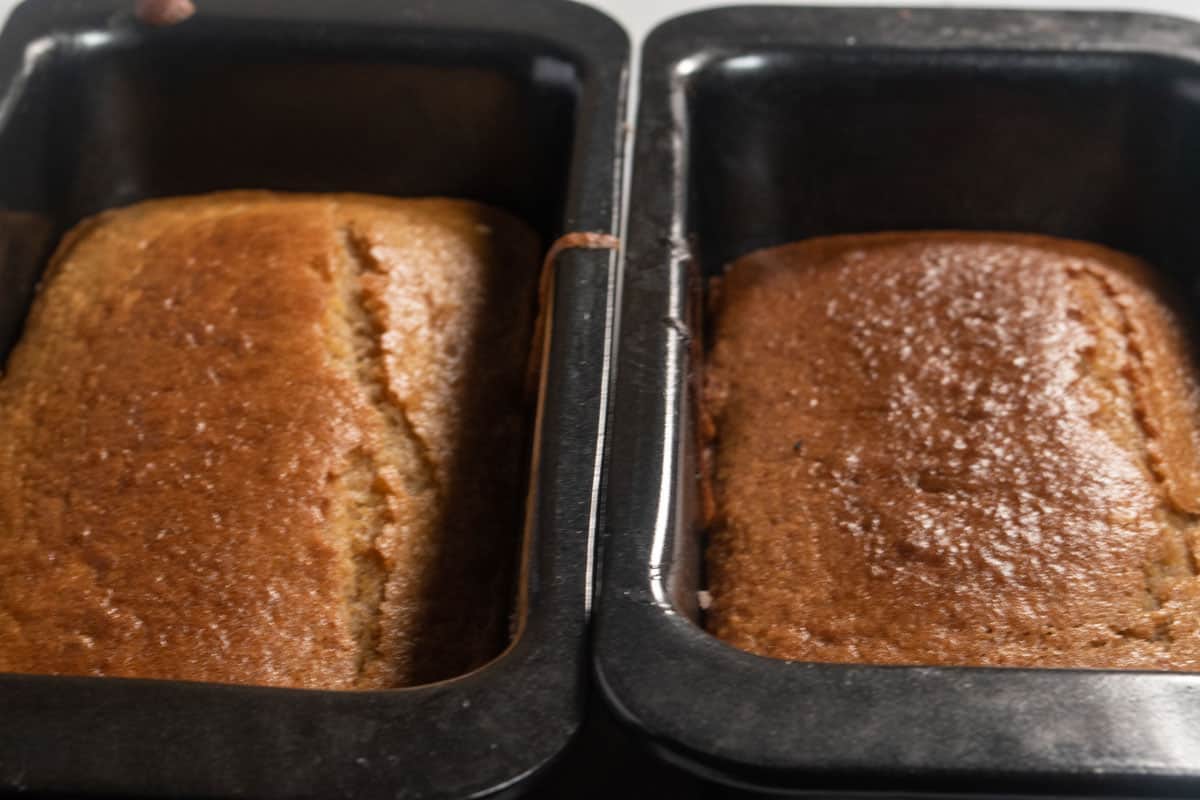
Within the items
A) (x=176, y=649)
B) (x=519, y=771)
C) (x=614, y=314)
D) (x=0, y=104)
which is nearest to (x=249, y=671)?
(x=176, y=649)

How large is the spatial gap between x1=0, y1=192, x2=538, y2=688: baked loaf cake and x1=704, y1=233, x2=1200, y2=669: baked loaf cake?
0.83ft

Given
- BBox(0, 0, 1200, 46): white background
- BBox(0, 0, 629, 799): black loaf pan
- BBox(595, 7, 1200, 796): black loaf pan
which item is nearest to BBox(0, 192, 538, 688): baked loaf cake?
BBox(0, 0, 629, 799): black loaf pan

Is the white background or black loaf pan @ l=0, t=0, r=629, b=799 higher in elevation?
the white background

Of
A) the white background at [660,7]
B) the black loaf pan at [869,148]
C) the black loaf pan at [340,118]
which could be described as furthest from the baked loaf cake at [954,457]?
the white background at [660,7]

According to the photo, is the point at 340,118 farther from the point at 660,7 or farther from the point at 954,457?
the point at 954,457

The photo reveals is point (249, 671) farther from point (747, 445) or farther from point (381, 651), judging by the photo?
point (747, 445)

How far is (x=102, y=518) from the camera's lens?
1.16m

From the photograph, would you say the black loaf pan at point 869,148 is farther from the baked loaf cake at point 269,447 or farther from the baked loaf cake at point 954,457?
the baked loaf cake at point 269,447

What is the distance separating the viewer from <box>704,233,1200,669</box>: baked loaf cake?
109 centimetres

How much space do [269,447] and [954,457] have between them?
2.20 ft

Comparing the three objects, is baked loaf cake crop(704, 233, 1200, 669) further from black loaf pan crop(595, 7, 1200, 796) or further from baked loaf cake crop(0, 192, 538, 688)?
baked loaf cake crop(0, 192, 538, 688)

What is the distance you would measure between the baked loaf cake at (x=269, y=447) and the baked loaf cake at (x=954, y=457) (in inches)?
10.0

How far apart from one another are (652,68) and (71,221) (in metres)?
0.74

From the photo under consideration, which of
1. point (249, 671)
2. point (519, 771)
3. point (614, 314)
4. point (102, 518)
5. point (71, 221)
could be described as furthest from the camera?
point (71, 221)
